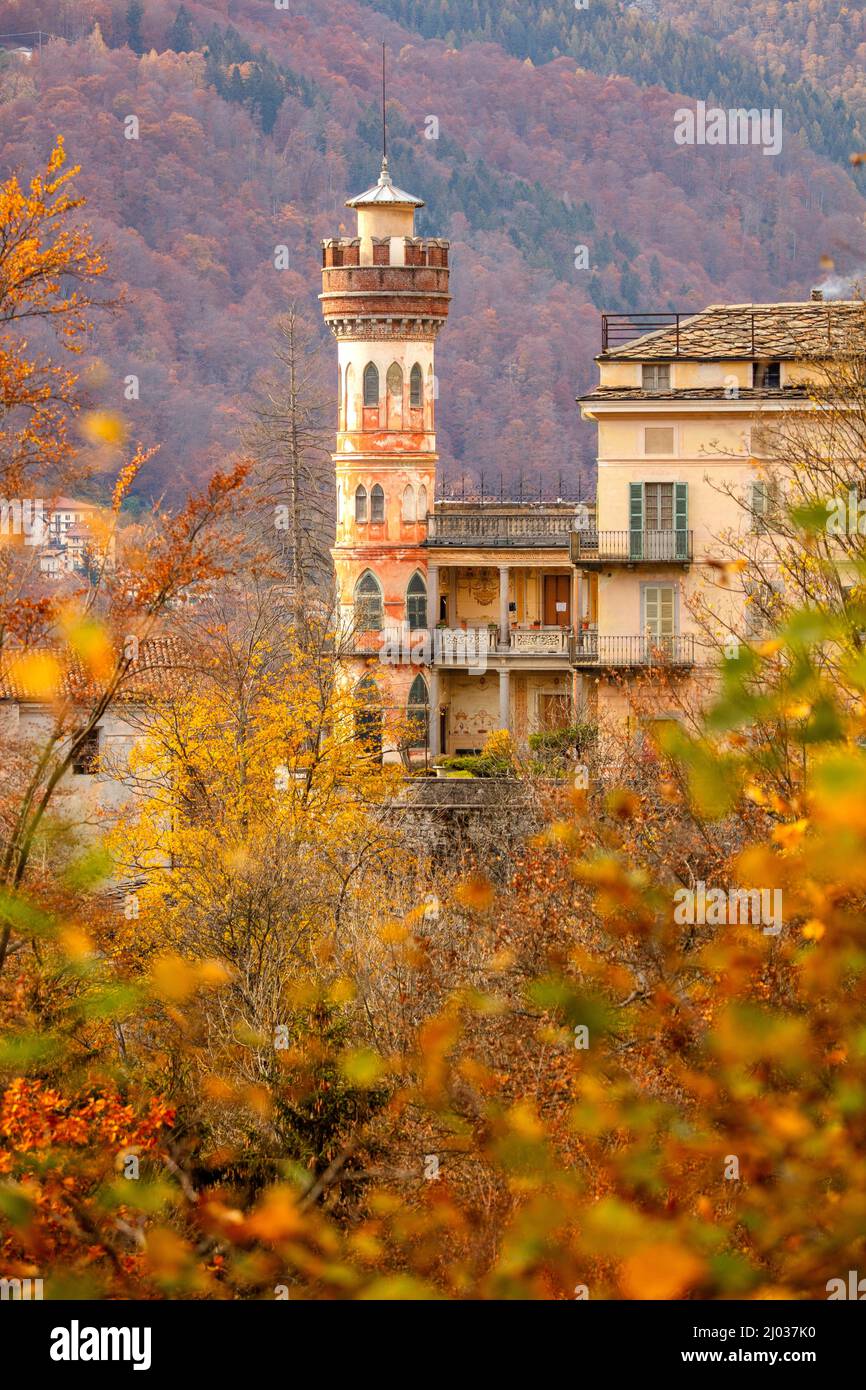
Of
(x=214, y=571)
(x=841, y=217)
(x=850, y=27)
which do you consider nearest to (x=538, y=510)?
(x=214, y=571)

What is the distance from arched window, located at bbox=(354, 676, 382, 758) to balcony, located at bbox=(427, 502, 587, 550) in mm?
3984

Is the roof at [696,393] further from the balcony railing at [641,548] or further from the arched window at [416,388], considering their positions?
the arched window at [416,388]

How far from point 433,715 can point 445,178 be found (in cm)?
7109

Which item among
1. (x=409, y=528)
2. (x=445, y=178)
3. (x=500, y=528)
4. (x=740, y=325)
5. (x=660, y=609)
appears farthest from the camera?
(x=445, y=178)

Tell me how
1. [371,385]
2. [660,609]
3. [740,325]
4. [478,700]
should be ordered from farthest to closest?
[478,700]
[371,385]
[740,325]
[660,609]

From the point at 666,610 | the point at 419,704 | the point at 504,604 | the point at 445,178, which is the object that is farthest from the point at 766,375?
the point at 445,178

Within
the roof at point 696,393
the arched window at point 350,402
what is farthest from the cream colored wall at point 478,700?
the roof at point 696,393

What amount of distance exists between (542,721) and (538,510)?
6202 millimetres

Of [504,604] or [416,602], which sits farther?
[504,604]

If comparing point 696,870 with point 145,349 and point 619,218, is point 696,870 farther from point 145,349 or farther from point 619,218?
point 619,218

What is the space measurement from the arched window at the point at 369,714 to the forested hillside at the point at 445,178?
122 ft

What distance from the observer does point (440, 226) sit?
110m

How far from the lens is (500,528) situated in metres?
48.6

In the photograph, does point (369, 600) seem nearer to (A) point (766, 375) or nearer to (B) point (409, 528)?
(B) point (409, 528)
